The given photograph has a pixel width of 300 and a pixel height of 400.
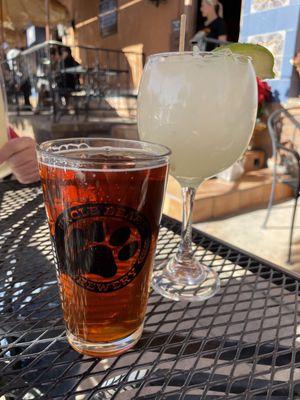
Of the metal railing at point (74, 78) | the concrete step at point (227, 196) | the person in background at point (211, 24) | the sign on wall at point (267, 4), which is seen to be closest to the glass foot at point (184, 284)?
the concrete step at point (227, 196)

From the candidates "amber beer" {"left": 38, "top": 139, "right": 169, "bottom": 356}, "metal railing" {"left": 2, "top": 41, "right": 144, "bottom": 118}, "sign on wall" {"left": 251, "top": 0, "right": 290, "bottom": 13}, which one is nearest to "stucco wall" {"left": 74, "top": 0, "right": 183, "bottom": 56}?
"metal railing" {"left": 2, "top": 41, "right": 144, "bottom": 118}

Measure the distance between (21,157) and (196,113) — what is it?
0.47 metres

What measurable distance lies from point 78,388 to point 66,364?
2 cm

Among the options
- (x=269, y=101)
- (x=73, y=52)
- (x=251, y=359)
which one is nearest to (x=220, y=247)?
(x=251, y=359)

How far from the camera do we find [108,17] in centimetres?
Answer: 539

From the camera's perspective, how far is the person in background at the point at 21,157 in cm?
76

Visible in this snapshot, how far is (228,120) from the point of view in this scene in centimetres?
48

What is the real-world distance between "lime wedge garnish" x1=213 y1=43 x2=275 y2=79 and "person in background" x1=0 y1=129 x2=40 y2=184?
47 centimetres

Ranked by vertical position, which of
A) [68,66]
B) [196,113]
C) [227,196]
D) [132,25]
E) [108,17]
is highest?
[108,17]

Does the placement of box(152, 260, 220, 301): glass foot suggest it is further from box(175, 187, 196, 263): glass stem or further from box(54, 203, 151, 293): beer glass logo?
box(54, 203, 151, 293): beer glass logo

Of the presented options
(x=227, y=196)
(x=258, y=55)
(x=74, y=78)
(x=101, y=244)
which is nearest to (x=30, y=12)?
(x=74, y=78)

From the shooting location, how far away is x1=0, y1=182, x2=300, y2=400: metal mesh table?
0.30 metres

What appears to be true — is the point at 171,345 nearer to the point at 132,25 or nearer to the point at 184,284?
the point at 184,284

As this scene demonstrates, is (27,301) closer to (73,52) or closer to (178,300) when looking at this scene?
(178,300)
